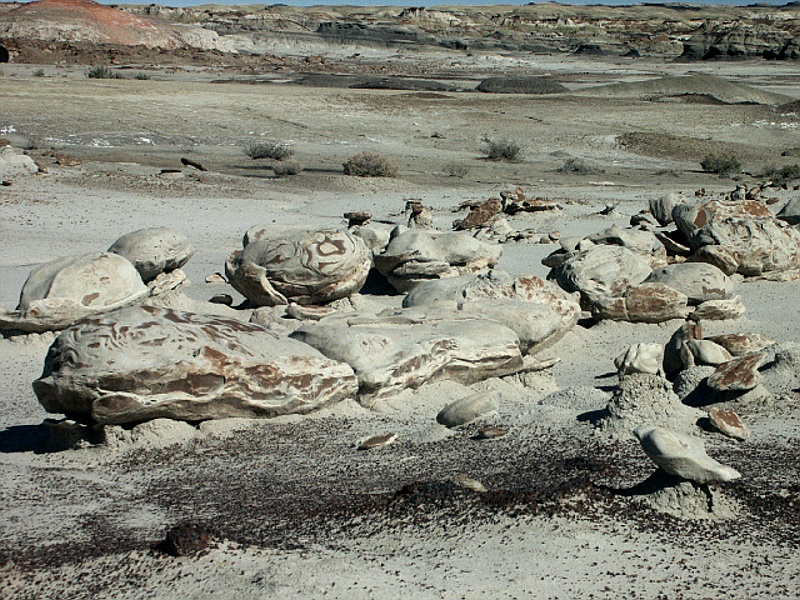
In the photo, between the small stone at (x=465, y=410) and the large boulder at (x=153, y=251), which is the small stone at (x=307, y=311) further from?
the small stone at (x=465, y=410)

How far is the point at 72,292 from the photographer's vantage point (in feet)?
22.1

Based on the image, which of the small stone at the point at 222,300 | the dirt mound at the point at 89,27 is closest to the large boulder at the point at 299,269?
the small stone at the point at 222,300

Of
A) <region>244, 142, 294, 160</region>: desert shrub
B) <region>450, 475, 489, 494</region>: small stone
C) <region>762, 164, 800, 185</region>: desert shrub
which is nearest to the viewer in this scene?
<region>450, 475, 489, 494</region>: small stone

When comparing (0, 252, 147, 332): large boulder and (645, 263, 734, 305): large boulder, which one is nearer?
(0, 252, 147, 332): large boulder

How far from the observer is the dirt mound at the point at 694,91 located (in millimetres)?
30797

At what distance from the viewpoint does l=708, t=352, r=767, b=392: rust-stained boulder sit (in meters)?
4.95

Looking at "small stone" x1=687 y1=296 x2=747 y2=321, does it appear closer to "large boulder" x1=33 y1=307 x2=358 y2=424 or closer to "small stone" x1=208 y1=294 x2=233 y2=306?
"large boulder" x1=33 y1=307 x2=358 y2=424

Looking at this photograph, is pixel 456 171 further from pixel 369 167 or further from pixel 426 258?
pixel 426 258

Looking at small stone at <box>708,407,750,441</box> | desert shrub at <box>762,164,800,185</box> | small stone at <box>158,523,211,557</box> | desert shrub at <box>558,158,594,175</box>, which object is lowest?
desert shrub at <box>558,158,594,175</box>

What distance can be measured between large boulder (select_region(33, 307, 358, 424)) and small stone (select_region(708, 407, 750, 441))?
69.0 inches

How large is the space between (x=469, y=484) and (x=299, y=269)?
3.88m

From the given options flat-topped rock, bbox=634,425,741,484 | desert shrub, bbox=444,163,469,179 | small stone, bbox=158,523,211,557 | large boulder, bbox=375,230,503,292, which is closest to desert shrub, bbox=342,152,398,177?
desert shrub, bbox=444,163,469,179

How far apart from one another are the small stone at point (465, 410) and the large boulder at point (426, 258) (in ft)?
10.6

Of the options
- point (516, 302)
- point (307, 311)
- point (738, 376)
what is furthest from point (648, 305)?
point (307, 311)
